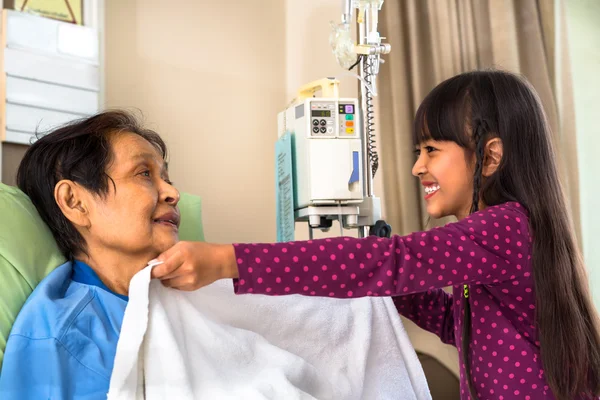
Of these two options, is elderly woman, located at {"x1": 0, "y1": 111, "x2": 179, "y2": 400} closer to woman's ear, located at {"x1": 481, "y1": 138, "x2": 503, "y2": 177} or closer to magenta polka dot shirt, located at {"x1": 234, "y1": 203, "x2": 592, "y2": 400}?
magenta polka dot shirt, located at {"x1": 234, "y1": 203, "x2": 592, "y2": 400}

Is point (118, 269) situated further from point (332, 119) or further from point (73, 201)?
point (332, 119)

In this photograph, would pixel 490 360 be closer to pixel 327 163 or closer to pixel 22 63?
pixel 327 163

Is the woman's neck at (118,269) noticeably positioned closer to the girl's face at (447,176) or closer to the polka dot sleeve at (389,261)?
the polka dot sleeve at (389,261)

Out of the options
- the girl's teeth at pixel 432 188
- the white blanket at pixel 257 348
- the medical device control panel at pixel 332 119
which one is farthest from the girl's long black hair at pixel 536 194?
the medical device control panel at pixel 332 119

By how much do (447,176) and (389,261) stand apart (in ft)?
1.29

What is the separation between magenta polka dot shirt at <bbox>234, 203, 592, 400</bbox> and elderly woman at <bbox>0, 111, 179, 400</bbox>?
394 millimetres

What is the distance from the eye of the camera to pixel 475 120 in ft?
5.01

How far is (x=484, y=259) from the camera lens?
1.32 meters

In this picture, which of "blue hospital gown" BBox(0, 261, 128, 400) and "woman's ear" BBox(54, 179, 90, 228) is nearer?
"blue hospital gown" BBox(0, 261, 128, 400)

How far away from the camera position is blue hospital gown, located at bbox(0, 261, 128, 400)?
1.26 m

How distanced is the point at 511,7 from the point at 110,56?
66.8 inches

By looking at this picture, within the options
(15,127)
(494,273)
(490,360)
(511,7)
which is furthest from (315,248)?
(511,7)

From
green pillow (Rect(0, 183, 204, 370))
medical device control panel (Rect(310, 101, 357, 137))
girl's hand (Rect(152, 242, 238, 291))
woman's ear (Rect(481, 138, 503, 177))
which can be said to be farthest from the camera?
medical device control panel (Rect(310, 101, 357, 137))

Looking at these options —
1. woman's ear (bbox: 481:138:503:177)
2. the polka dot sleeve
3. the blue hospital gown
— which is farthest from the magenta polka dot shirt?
the blue hospital gown
